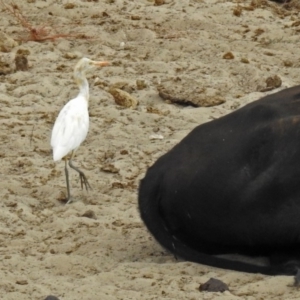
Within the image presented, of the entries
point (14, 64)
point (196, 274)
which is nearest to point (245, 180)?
point (196, 274)

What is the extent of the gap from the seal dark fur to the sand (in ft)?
0.44

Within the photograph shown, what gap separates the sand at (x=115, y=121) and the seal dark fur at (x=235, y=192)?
13cm

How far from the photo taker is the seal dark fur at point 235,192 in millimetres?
4301

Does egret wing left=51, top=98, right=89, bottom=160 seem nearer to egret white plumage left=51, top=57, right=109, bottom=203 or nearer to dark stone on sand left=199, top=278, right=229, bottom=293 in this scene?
egret white plumage left=51, top=57, right=109, bottom=203

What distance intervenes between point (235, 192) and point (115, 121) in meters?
2.19

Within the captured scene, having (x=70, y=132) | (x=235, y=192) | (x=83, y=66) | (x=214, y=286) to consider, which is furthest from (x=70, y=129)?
(x=214, y=286)

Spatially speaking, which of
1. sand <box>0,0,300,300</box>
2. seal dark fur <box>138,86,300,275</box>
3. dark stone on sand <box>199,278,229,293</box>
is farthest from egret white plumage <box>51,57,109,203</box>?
dark stone on sand <box>199,278,229,293</box>

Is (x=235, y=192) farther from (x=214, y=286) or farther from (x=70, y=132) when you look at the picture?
(x=70, y=132)

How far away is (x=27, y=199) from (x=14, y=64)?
1881 mm

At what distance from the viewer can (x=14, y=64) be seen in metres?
7.16

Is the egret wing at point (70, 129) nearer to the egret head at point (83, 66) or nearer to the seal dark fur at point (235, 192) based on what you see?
the egret head at point (83, 66)

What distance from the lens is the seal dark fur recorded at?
4.30 meters

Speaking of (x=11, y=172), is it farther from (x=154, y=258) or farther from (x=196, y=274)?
(x=196, y=274)

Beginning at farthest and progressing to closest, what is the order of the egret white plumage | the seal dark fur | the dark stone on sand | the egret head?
the egret head → the egret white plumage → the seal dark fur → the dark stone on sand
